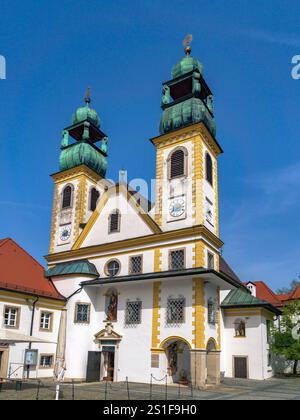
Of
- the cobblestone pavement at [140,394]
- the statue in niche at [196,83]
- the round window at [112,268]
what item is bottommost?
the cobblestone pavement at [140,394]

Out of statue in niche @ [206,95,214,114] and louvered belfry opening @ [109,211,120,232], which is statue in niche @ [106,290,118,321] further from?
statue in niche @ [206,95,214,114]

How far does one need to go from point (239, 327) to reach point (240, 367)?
2.98 meters

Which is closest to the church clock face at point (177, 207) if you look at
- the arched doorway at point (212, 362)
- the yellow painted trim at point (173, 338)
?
the yellow painted trim at point (173, 338)

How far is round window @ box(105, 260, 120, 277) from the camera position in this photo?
100 ft

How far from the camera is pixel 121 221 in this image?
31.8 metres

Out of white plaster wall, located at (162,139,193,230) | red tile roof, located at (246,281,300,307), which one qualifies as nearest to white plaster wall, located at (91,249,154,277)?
white plaster wall, located at (162,139,193,230)

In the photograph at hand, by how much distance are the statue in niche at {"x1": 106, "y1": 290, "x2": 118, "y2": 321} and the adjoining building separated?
130 inches

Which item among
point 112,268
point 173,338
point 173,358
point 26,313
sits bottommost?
point 173,358

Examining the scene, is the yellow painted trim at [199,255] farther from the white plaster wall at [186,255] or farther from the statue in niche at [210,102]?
the statue in niche at [210,102]

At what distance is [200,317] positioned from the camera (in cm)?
2547

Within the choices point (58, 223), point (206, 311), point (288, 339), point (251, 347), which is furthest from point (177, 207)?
point (288, 339)

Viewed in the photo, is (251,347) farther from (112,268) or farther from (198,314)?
(112,268)

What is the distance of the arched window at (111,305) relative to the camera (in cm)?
2948

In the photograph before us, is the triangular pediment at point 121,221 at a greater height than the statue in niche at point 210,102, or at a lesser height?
lesser
